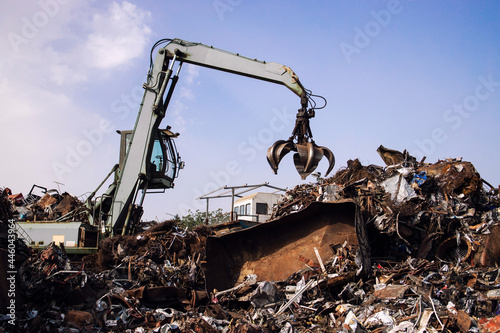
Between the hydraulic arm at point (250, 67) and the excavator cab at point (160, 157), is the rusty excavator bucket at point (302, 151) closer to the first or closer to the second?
the hydraulic arm at point (250, 67)

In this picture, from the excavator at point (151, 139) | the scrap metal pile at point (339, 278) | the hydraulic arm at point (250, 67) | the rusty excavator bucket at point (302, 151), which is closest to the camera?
the scrap metal pile at point (339, 278)

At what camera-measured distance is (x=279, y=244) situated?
19.7 ft

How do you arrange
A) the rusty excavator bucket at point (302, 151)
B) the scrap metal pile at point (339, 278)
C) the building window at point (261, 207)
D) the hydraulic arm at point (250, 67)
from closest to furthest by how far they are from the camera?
the scrap metal pile at point (339, 278) → the rusty excavator bucket at point (302, 151) → the hydraulic arm at point (250, 67) → the building window at point (261, 207)

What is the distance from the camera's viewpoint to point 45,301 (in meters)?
4.76

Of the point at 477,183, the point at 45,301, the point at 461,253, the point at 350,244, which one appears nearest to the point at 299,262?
the point at 350,244

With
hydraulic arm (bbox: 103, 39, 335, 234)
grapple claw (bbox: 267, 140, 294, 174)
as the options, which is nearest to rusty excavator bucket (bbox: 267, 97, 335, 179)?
grapple claw (bbox: 267, 140, 294, 174)

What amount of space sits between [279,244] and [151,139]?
312 cm

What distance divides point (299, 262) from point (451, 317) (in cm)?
201

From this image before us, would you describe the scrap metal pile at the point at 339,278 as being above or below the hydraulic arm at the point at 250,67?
below

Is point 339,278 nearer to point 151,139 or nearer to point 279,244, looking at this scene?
point 279,244

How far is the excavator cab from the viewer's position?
782 centimetres

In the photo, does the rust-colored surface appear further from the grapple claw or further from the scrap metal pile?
the grapple claw

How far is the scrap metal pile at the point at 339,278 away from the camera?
4531 millimetres

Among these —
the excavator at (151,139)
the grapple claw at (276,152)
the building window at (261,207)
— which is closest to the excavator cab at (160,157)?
the excavator at (151,139)
